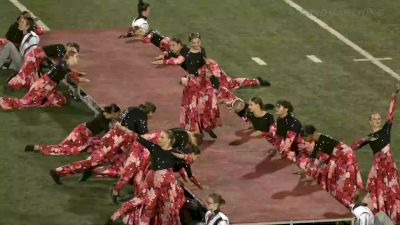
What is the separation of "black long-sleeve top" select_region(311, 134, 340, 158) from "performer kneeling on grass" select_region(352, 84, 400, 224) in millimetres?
393

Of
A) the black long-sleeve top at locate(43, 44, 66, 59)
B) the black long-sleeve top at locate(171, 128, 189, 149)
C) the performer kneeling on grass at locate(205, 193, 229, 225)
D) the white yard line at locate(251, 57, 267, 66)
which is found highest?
the black long-sleeve top at locate(43, 44, 66, 59)

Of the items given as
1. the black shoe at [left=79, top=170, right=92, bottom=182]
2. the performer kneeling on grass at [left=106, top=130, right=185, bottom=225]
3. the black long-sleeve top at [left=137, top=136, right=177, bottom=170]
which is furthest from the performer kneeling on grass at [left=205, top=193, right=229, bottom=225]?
the black shoe at [left=79, top=170, right=92, bottom=182]

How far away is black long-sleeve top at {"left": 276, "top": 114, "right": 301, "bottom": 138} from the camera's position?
91.1 feet

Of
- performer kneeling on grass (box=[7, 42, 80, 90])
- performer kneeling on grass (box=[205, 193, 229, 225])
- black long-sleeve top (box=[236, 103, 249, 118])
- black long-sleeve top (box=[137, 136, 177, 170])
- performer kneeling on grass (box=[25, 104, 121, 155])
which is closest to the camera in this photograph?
performer kneeling on grass (box=[205, 193, 229, 225])

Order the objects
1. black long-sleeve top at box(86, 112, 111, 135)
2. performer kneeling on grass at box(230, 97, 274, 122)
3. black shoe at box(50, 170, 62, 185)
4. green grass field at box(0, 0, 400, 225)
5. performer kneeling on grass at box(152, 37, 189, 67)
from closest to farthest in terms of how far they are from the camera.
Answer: green grass field at box(0, 0, 400, 225)
black shoe at box(50, 170, 62, 185)
black long-sleeve top at box(86, 112, 111, 135)
performer kneeling on grass at box(230, 97, 274, 122)
performer kneeling on grass at box(152, 37, 189, 67)

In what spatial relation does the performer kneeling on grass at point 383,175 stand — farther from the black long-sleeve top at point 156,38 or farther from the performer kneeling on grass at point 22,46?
the performer kneeling on grass at point 22,46

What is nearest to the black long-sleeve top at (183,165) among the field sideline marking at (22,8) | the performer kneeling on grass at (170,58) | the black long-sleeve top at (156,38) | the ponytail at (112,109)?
the ponytail at (112,109)

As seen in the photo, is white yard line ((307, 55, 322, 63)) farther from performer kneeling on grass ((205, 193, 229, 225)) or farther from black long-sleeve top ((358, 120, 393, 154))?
performer kneeling on grass ((205, 193, 229, 225))

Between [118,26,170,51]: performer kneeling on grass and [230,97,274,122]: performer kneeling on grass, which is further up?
[118,26,170,51]: performer kneeling on grass

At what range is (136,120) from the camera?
27.7 metres

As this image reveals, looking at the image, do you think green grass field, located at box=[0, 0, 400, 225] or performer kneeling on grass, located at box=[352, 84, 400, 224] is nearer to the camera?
performer kneeling on grass, located at box=[352, 84, 400, 224]

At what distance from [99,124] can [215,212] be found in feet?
17.3

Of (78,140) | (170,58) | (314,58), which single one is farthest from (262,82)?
(78,140)

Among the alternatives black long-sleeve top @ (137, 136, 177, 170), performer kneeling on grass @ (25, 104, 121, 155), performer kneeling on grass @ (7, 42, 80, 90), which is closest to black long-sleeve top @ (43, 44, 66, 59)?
performer kneeling on grass @ (7, 42, 80, 90)
